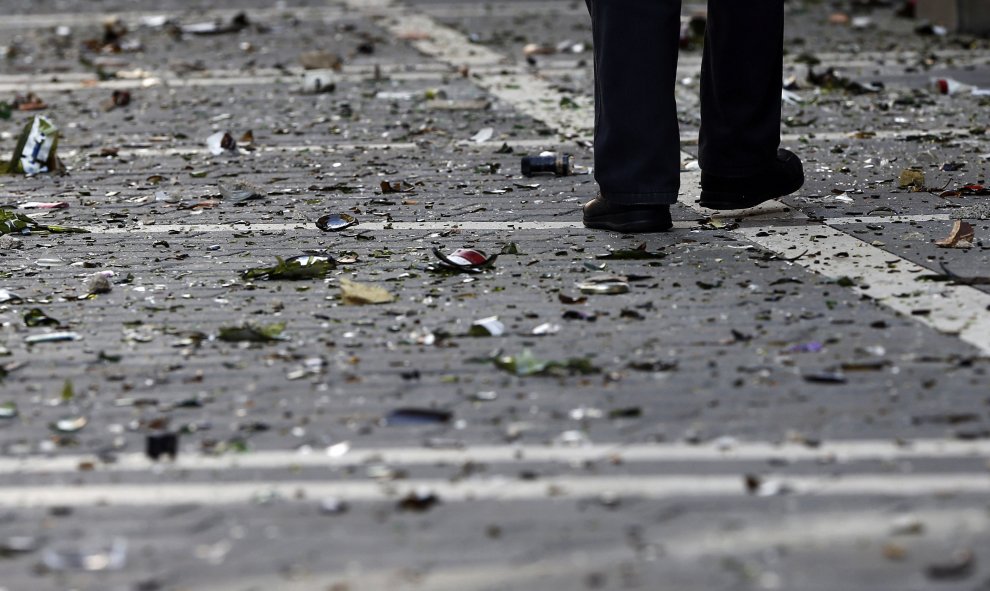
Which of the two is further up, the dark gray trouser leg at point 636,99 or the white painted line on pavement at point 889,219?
the dark gray trouser leg at point 636,99

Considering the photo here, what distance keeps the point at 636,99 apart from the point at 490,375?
156 cm

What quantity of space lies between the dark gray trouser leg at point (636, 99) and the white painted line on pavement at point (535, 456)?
190 cm

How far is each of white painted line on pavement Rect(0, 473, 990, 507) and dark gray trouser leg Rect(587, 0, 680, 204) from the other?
2.07 metres

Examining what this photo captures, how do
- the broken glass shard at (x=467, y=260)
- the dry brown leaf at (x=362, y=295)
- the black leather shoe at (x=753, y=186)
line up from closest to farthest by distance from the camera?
the dry brown leaf at (x=362, y=295) → the broken glass shard at (x=467, y=260) → the black leather shoe at (x=753, y=186)

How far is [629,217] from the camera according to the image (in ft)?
15.7

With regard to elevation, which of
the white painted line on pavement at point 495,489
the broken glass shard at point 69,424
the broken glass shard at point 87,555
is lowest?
the broken glass shard at point 69,424

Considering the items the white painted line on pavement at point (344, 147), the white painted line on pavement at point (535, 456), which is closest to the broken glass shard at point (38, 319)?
the white painted line on pavement at point (535, 456)

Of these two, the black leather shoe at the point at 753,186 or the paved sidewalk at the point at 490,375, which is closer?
the paved sidewalk at the point at 490,375

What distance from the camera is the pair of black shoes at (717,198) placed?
4.79 meters

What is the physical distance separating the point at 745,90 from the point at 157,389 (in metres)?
2.52

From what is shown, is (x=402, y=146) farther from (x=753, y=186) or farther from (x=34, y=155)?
(x=753, y=186)

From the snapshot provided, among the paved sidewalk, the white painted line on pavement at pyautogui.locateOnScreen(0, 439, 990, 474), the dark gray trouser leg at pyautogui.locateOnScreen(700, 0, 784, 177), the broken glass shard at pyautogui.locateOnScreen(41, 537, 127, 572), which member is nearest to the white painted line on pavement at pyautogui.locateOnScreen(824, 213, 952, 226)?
the paved sidewalk

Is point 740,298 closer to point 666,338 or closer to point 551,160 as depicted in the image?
point 666,338

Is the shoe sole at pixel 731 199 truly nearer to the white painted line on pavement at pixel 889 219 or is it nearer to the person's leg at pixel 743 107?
the person's leg at pixel 743 107
